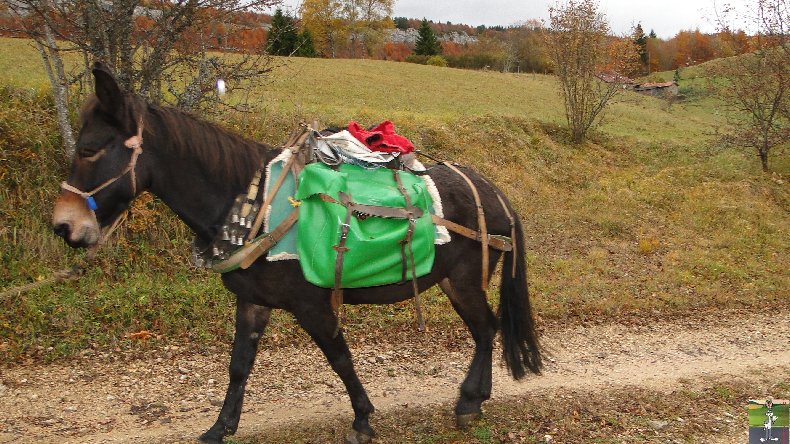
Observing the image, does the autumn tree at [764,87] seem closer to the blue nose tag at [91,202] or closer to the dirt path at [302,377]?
the dirt path at [302,377]

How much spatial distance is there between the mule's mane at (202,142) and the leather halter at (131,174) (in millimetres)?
61

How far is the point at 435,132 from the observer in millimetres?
13742

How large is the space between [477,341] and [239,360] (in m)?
1.80

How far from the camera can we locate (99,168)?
3.25 metres

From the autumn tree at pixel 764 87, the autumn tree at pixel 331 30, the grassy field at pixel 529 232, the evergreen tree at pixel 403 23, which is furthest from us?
the evergreen tree at pixel 403 23

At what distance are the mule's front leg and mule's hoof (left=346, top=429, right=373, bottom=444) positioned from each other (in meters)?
0.78

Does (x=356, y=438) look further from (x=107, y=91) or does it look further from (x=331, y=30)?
(x=331, y=30)

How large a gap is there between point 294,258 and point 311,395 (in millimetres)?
1840

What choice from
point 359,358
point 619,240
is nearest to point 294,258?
point 359,358

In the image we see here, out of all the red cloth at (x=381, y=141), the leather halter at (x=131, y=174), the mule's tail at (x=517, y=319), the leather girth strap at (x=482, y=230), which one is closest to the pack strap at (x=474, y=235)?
the leather girth strap at (x=482, y=230)

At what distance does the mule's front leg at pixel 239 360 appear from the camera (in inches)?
159

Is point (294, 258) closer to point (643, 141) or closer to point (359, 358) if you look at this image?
point (359, 358)

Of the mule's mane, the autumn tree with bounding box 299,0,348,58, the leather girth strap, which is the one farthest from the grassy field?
the autumn tree with bounding box 299,0,348,58

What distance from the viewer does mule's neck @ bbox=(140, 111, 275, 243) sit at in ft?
11.4
